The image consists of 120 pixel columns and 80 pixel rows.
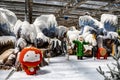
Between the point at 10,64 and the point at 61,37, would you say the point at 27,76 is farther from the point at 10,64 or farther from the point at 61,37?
the point at 61,37

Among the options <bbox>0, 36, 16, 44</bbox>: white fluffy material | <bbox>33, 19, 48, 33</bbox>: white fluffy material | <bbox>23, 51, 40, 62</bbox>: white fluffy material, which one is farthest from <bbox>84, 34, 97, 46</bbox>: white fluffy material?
<bbox>23, 51, 40, 62</bbox>: white fluffy material

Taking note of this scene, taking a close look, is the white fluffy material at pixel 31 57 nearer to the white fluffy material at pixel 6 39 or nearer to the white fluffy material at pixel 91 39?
the white fluffy material at pixel 6 39

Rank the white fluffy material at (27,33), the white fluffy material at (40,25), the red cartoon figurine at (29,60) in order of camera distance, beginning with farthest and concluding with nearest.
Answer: the white fluffy material at (40,25)
the white fluffy material at (27,33)
the red cartoon figurine at (29,60)

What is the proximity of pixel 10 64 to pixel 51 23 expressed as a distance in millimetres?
2981

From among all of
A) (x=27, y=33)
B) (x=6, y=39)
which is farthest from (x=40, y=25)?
(x=6, y=39)

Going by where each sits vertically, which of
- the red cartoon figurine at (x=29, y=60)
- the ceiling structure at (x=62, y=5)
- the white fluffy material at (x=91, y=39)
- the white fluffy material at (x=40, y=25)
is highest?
the ceiling structure at (x=62, y=5)

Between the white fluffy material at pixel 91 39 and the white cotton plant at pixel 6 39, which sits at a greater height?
the white cotton plant at pixel 6 39

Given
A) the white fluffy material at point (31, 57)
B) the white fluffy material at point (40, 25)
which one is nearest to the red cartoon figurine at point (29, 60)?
the white fluffy material at point (31, 57)

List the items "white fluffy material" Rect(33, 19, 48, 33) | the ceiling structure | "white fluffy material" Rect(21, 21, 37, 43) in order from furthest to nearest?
the ceiling structure, "white fluffy material" Rect(33, 19, 48, 33), "white fluffy material" Rect(21, 21, 37, 43)

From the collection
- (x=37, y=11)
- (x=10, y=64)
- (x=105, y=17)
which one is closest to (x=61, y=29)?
(x=105, y=17)

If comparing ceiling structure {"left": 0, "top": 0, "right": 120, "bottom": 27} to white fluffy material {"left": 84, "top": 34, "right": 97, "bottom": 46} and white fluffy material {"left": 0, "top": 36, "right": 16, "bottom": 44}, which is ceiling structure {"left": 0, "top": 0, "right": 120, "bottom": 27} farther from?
white fluffy material {"left": 0, "top": 36, "right": 16, "bottom": 44}

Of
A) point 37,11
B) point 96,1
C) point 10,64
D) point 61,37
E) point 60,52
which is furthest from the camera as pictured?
point 37,11

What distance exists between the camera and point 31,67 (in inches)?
157

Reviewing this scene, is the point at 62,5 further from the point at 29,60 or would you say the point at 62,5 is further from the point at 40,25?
the point at 29,60
